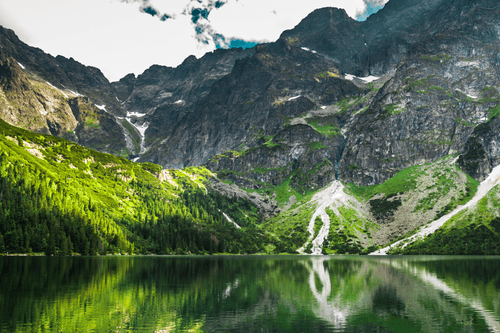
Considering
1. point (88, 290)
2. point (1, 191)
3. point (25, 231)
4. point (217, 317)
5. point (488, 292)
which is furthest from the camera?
point (1, 191)

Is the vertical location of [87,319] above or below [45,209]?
below

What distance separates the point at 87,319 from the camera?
1409 inches

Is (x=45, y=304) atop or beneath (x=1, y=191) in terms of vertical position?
beneath

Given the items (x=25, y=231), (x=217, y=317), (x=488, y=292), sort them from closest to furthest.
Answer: (x=217, y=317) → (x=488, y=292) → (x=25, y=231)

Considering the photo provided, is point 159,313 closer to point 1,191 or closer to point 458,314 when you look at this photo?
point 458,314

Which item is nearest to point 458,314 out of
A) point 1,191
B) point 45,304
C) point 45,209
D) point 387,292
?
point 387,292

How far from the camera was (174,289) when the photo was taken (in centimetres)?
5928

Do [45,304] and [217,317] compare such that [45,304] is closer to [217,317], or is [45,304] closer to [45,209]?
[217,317]

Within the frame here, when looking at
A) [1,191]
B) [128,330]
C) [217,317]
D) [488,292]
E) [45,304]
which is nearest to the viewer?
[128,330]

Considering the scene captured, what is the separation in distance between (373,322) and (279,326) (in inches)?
417

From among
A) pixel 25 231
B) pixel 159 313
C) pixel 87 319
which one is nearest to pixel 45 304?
pixel 87 319

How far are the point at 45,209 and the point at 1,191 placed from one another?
22.4 m

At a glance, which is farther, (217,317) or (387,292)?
(387,292)

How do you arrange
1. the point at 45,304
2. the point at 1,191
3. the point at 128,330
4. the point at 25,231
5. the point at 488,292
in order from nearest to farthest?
the point at 128,330 < the point at 45,304 < the point at 488,292 < the point at 25,231 < the point at 1,191
